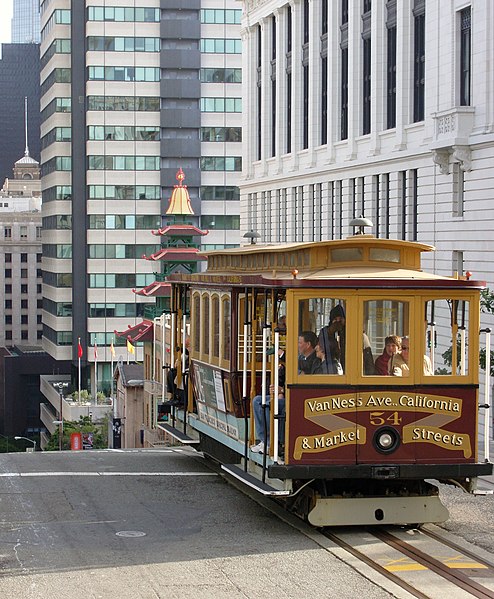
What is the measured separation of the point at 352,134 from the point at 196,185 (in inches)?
1857

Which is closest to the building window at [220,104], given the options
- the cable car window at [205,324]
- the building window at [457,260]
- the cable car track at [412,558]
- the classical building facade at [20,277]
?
the building window at [457,260]

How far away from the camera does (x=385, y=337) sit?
15750mm

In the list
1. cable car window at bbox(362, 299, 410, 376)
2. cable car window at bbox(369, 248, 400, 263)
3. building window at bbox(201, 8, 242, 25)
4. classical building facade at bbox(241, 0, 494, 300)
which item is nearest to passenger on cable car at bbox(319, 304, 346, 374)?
cable car window at bbox(362, 299, 410, 376)

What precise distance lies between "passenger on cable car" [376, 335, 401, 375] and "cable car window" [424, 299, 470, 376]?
0.33 m

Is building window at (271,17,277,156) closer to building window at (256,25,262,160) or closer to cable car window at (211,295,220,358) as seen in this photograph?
building window at (256,25,262,160)

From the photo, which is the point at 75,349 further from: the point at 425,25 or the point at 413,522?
the point at 413,522

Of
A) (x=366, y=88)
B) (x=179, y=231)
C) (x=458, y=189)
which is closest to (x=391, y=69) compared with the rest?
(x=366, y=88)

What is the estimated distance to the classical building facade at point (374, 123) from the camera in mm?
43906

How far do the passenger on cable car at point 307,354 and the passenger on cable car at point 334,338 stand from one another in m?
0.10

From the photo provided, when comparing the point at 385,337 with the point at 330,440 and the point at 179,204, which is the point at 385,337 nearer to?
the point at 330,440

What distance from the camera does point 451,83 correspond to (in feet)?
150

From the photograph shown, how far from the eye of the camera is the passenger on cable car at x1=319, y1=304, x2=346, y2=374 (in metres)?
15.6

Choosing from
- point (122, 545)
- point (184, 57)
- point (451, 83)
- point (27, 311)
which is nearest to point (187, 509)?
point (122, 545)

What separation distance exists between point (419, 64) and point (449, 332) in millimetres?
35396
